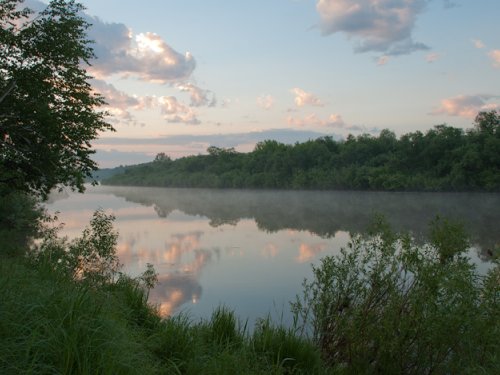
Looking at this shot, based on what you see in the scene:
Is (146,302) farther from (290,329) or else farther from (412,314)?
(412,314)

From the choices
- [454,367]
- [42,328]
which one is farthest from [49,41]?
[454,367]

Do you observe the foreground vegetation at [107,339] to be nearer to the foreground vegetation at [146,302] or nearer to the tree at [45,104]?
the foreground vegetation at [146,302]

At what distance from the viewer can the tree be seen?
60.0 ft

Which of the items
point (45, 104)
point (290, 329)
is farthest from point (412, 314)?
point (45, 104)

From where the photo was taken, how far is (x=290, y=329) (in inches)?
399

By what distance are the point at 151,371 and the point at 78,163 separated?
16115 millimetres

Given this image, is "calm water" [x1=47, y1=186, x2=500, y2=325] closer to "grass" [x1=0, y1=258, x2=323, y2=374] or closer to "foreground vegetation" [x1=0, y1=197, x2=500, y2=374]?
"foreground vegetation" [x1=0, y1=197, x2=500, y2=374]

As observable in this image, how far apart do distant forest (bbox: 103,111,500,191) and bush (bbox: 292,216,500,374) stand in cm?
8519

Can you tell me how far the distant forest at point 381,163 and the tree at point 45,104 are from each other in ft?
271

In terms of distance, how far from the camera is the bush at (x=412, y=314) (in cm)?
839

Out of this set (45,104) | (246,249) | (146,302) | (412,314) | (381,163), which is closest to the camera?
(412,314)

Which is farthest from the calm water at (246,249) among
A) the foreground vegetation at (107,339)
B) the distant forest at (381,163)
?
the distant forest at (381,163)

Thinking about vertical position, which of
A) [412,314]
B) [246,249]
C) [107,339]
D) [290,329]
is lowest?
[246,249]

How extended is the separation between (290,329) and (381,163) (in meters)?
110
